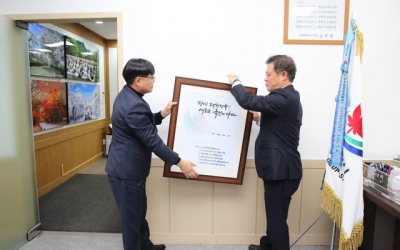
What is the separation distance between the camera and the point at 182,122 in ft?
6.37

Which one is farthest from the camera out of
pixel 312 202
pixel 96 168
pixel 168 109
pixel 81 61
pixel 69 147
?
pixel 96 168

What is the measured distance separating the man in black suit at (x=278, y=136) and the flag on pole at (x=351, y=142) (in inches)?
10.2

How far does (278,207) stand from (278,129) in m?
0.54

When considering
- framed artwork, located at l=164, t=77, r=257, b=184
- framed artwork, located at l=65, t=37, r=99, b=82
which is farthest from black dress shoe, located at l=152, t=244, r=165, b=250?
framed artwork, located at l=65, t=37, r=99, b=82

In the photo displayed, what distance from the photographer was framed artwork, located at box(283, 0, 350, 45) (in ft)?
6.53

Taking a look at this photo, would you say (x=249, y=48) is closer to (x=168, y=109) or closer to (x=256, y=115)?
(x=256, y=115)

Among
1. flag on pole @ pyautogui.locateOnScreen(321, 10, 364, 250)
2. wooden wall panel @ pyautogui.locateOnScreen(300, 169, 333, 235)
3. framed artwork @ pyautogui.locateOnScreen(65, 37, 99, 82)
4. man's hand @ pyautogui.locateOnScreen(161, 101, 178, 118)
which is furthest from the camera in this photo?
framed artwork @ pyautogui.locateOnScreen(65, 37, 99, 82)

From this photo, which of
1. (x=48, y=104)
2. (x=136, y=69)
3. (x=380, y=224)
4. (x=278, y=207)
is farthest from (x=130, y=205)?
(x=48, y=104)

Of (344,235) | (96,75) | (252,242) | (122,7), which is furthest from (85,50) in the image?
(344,235)

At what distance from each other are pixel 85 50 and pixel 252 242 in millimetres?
3956

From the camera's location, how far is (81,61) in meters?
4.19

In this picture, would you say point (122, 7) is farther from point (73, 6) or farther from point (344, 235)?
point (344, 235)

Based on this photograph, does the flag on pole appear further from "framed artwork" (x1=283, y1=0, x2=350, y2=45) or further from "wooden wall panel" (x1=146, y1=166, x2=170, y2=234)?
"wooden wall panel" (x1=146, y1=166, x2=170, y2=234)

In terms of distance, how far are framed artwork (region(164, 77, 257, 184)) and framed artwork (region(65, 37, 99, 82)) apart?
2690mm
